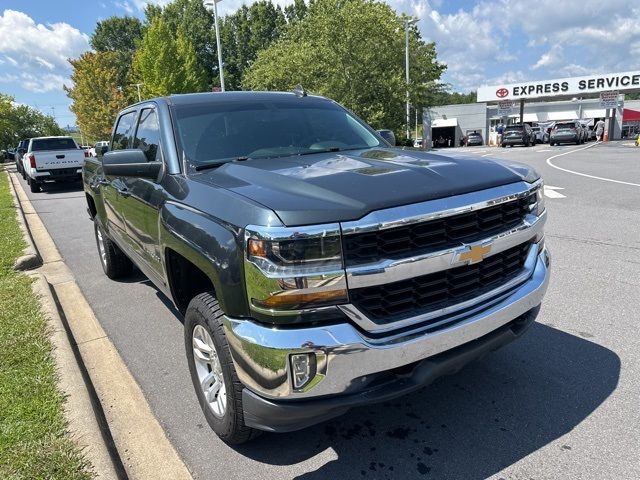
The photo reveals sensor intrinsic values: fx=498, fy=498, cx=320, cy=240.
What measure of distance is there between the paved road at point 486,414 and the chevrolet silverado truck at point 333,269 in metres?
0.34

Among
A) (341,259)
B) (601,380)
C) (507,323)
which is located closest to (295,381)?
(341,259)

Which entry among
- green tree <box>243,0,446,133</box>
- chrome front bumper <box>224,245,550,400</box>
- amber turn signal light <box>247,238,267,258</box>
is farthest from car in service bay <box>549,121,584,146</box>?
amber turn signal light <box>247,238,267,258</box>

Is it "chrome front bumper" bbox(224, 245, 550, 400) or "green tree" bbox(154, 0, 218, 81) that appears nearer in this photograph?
"chrome front bumper" bbox(224, 245, 550, 400)

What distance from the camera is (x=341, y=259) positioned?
2115 mm

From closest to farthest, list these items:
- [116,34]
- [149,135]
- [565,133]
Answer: [149,135], [565,133], [116,34]

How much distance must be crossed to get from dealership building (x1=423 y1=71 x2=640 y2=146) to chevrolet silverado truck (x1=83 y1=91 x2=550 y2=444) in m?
46.9

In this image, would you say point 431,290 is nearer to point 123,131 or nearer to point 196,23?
point 123,131

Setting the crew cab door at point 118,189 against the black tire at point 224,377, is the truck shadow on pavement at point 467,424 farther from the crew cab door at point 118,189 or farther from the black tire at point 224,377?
the crew cab door at point 118,189

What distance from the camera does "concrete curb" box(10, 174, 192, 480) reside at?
267 cm

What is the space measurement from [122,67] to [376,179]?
77674 mm

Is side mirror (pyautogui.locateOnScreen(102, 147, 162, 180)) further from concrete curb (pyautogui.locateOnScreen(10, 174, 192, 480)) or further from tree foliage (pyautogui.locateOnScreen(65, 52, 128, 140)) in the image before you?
tree foliage (pyautogui.locateOnScreen(65, 52, 128, 140))

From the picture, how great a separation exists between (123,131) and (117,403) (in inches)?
107

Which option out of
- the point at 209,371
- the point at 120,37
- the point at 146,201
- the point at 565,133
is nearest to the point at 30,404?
the point at 209,371

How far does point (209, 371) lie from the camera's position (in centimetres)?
285
